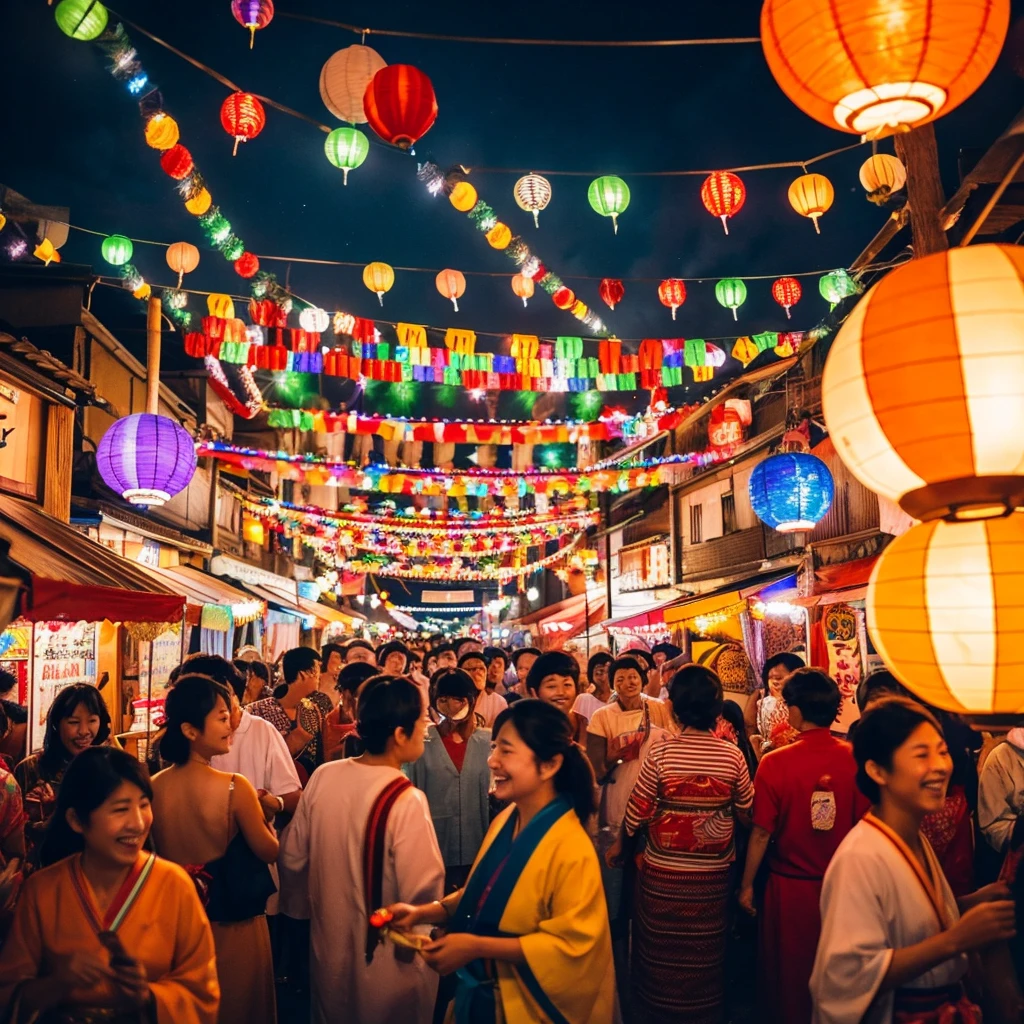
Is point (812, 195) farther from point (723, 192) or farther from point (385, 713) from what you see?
point (385, 713)

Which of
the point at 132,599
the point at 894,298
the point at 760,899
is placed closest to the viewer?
the point at 894,298

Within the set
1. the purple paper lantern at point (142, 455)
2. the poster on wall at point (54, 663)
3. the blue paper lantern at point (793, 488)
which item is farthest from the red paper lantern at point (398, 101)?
the poster on wall at point (54, 663)

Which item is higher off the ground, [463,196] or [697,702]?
[463,196]

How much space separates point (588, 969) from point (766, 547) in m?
15.0

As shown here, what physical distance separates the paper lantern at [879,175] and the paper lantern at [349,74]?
177 inches

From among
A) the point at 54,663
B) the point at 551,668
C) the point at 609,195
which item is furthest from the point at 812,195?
the point at 54,663

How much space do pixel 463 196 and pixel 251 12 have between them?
9.11ft

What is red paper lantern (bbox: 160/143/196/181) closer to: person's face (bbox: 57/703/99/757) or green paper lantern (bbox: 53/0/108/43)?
green paper lantern (bbox: 53/0/108/43)

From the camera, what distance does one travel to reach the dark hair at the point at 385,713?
13.1 ft

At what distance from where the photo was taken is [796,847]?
4.62 meters

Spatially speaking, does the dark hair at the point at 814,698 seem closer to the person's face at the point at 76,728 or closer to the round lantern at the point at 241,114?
the person's face at the point at 76,728

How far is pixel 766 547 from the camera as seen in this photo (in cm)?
1725

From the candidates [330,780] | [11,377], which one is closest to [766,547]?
[11,377]

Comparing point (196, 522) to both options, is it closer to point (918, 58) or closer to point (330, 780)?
point (330, 780)
